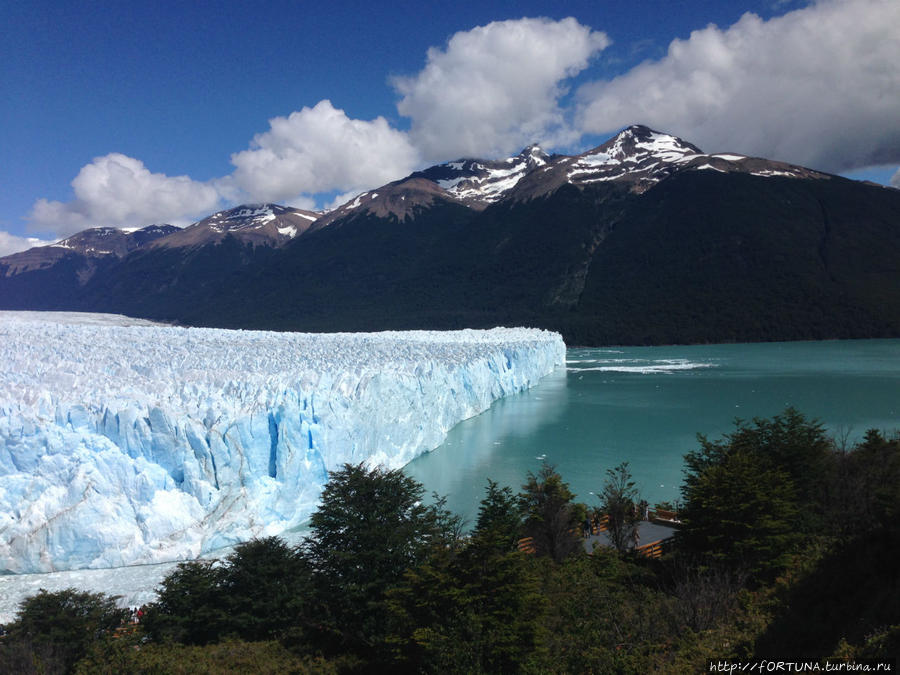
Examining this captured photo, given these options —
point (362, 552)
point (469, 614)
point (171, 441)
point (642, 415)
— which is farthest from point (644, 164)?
point (469, 614)

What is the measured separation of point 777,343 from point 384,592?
54865 mm

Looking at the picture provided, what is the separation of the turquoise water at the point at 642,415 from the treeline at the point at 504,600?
15.3 ft

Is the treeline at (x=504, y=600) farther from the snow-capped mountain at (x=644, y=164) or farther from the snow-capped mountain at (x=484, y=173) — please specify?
the snow-capped mountain at (x=484, y=173)

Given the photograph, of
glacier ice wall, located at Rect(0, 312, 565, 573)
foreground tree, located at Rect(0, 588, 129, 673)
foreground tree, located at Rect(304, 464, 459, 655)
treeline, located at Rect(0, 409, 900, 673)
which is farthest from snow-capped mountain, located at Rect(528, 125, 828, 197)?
foreground tree, located at Rect(0, 588, 129, 673)

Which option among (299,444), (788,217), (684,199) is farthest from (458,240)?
(299,444)

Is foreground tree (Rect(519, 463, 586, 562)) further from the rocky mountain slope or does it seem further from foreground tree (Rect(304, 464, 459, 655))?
the rocky mountain slope

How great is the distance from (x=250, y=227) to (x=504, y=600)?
145444 mm

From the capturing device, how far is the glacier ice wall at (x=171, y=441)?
879 cm

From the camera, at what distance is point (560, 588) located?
6.40 m

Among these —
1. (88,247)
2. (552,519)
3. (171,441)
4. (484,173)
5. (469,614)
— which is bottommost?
(552,519)

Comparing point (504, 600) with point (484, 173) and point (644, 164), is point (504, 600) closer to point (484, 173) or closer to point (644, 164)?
point (644, 164)

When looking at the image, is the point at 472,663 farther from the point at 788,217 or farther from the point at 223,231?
the point at 223,231

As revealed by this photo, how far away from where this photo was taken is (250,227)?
139 m

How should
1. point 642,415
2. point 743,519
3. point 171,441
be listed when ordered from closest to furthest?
point 743,519 → point 171,441 → point 642,415
